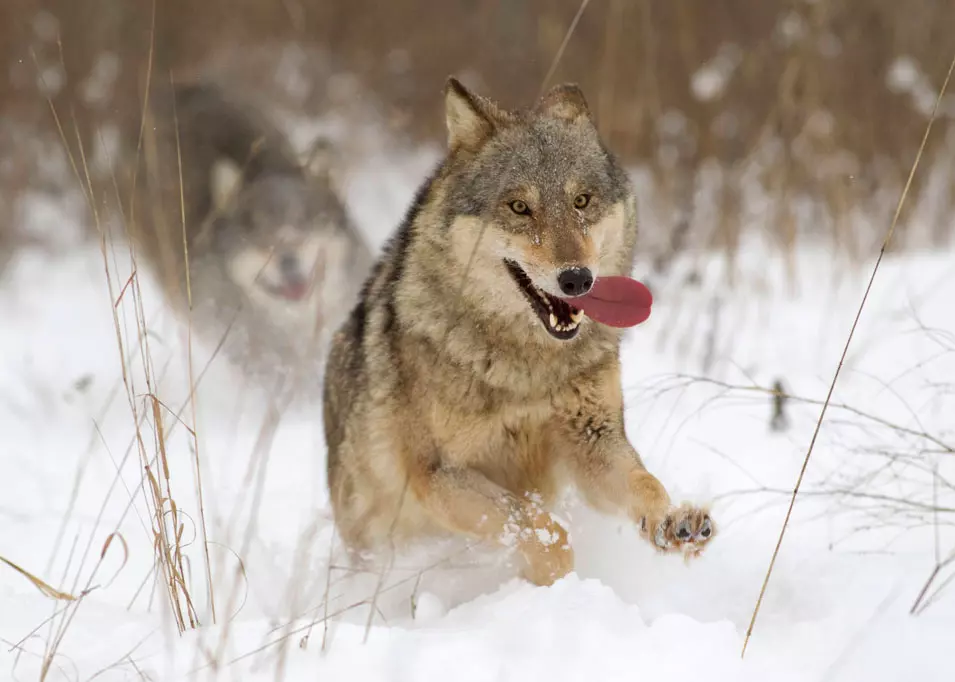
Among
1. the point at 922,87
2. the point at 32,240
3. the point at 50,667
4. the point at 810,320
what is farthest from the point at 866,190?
the point at 32,240

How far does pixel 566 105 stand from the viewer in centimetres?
329

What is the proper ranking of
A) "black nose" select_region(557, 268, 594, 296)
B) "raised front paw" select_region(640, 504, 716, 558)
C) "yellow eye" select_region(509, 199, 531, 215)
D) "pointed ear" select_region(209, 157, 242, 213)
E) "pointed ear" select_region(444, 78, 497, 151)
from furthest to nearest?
"pointed ear" select_region(209, 157, 242, 213) → "pointed ear" select_region(444, 78, 497, 151) → "yellow eye" select_region(509, 199, 531, 215) → "black nose" select_region(557, 268, 594, 296) → "raised front paw" select_region(640, 504, 716, 558)

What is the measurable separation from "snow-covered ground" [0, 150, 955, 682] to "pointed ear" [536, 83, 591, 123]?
999 mm

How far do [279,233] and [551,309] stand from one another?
483 centimetres

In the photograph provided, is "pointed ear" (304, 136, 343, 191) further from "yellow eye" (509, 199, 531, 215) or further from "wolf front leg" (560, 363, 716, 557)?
"wolf front leg" (560, 363, 716, 557)

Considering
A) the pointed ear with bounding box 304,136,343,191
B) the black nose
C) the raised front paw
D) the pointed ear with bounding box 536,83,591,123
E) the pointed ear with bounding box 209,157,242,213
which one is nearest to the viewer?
the raised front paw

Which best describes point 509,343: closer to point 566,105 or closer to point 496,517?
point 496,517

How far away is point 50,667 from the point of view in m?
2.09

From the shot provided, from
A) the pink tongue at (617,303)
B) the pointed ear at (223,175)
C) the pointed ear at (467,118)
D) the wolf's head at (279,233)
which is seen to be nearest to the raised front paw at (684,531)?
the pink tongue at (617,303)

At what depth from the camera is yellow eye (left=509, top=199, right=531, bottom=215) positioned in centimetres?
298

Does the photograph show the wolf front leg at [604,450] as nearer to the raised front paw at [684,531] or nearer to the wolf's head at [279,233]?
the raised front paw at [684,531]

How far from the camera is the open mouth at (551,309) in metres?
2.89

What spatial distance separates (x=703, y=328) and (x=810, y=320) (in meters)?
0.62

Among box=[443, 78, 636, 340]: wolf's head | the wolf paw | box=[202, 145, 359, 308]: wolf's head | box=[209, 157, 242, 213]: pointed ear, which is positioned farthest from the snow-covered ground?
box=[209, 157, 242, 213]: pointed ear
